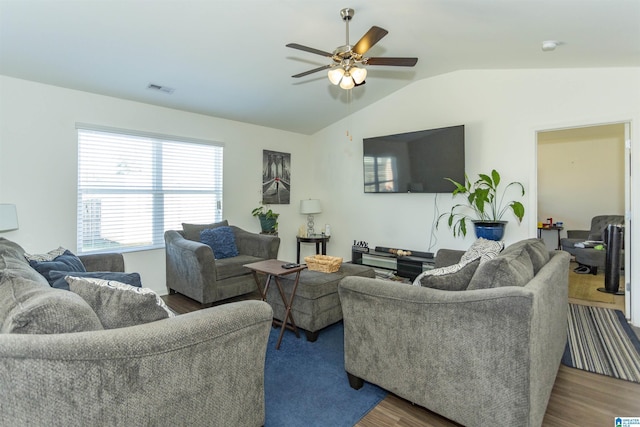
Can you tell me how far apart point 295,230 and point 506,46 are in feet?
13.1

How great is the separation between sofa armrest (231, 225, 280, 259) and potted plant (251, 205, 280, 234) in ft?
1.88

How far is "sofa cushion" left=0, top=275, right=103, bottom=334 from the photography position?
1055 millimetres

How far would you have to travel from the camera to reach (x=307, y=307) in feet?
9.19

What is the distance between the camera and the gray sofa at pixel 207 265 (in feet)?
11.4

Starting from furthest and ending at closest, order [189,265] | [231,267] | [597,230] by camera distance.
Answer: [597,230]
[231,267]
[189,265]

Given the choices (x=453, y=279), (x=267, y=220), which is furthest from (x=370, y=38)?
(x=267, y=220)

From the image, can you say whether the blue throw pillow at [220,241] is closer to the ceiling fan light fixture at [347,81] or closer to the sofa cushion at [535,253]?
the ceiling fan light fixture at [347,81]

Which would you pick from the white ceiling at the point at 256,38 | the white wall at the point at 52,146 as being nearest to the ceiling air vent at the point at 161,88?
the white ceiling at the point at 256,38

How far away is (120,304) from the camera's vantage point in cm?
130

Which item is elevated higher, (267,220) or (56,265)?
(267,220)

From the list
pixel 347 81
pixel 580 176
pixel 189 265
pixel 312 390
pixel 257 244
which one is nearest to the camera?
pixel 312 390

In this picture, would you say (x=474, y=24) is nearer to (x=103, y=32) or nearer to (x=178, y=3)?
(x=178, y=3)

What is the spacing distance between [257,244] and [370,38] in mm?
2859

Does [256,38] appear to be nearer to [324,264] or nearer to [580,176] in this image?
[324,264]
